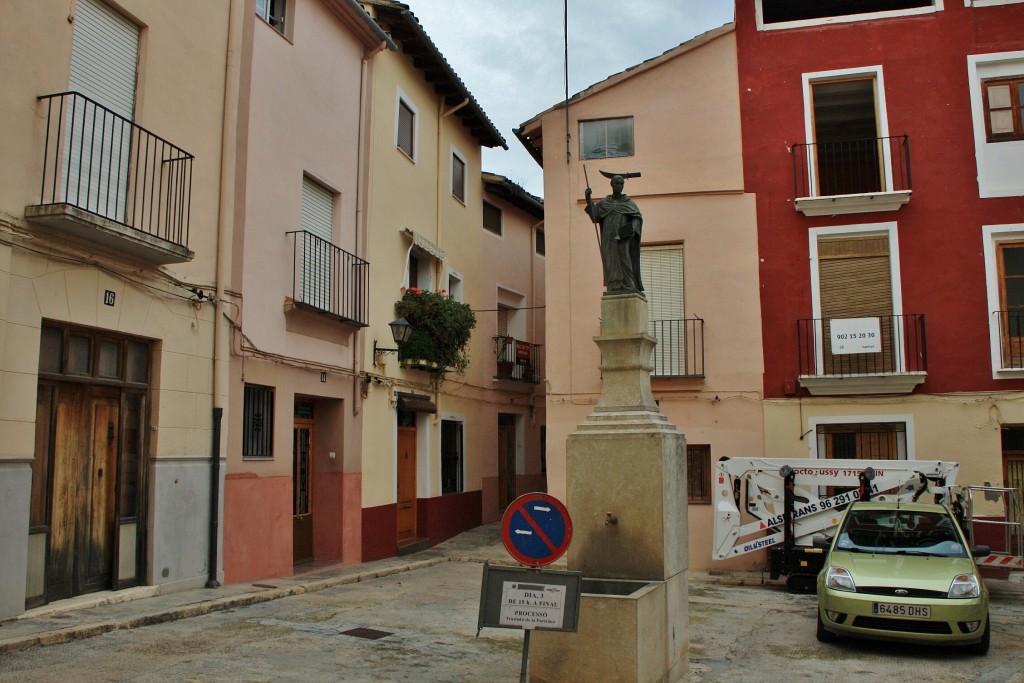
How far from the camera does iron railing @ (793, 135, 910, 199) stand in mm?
15242

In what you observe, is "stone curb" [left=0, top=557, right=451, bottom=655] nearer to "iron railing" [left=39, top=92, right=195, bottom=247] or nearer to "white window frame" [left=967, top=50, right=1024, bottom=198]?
A: "iron railing" [left=39, top=92, right=195, bottom=247]

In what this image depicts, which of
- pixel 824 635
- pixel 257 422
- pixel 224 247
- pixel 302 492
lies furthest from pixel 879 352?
pixel 224 247

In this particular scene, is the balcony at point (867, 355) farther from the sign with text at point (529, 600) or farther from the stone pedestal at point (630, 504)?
the sign with text at point (529, 600)

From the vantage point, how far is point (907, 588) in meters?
8.42

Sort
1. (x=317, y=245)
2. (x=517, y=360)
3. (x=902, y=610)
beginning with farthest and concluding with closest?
(x=517, y=360)
(x=317, y=245)
(x=902, y=610)

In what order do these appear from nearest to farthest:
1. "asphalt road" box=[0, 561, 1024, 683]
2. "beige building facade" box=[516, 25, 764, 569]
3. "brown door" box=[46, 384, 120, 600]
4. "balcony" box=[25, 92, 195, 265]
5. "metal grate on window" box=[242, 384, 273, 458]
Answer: "asphalt road" box=[0, 561, 1024, 683] → "balcony" box=[25, 92, 195, 265] → "brown door" box=[46, 384, 120, 600] → "metal grate on window" box=[242, 384, 273, 458] → "beige building facade" box=[516, 25, 764, 569]

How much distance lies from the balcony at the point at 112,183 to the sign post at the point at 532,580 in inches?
215

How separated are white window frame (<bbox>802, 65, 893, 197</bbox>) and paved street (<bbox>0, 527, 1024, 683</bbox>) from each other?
748 centimetres

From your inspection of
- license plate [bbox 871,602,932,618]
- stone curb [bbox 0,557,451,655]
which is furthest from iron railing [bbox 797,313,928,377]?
stone curb [bbox 0,557,451,655]

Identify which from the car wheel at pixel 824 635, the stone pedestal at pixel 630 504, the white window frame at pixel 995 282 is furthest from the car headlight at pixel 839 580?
the white window frame at pixel 995 282

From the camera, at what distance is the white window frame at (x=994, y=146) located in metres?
14.9

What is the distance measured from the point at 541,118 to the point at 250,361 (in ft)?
25.2

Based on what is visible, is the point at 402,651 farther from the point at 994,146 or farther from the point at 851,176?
the point at 994,146

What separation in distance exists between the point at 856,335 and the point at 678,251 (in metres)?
3.35
